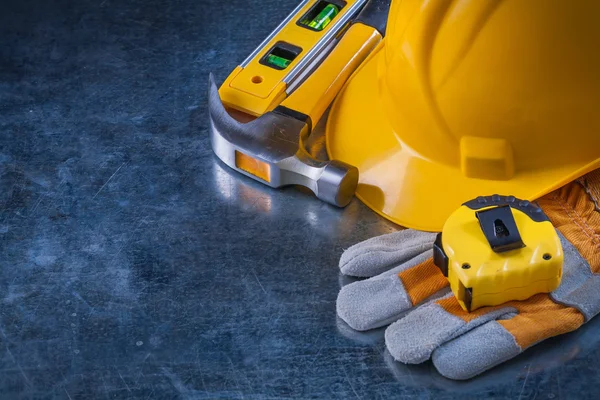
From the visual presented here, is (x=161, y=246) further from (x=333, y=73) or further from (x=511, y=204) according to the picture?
(x=511, y=204)

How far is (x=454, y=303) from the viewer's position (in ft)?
4.92

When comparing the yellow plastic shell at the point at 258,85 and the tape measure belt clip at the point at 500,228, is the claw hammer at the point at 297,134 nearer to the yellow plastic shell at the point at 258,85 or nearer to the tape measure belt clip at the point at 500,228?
the yellow plastic shell at the point at 258,85

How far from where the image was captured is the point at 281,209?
171 centimetres

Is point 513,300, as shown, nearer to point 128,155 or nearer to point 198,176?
point 198,176

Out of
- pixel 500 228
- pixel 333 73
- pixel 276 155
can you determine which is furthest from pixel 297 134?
pixel 500 228

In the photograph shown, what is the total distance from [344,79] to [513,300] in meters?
0.51

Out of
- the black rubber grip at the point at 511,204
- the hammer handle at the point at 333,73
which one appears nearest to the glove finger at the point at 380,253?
the black rubber grip at the point at 511,204

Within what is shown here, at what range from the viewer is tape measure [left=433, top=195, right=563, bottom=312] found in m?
1.45

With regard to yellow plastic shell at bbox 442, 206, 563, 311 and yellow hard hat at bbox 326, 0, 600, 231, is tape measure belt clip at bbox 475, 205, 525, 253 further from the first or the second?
yellow hard hat at bbox 326, 0, 600, 231

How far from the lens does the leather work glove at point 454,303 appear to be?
1445 mm

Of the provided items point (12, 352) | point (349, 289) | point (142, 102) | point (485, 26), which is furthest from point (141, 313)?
point (485, 26)

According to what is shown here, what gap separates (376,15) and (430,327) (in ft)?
2.13

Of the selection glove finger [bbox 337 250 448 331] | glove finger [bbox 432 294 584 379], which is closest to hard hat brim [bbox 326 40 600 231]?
glove finger [bbox 337 250 448 331]

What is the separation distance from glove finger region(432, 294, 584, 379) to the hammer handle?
48 centimetres
